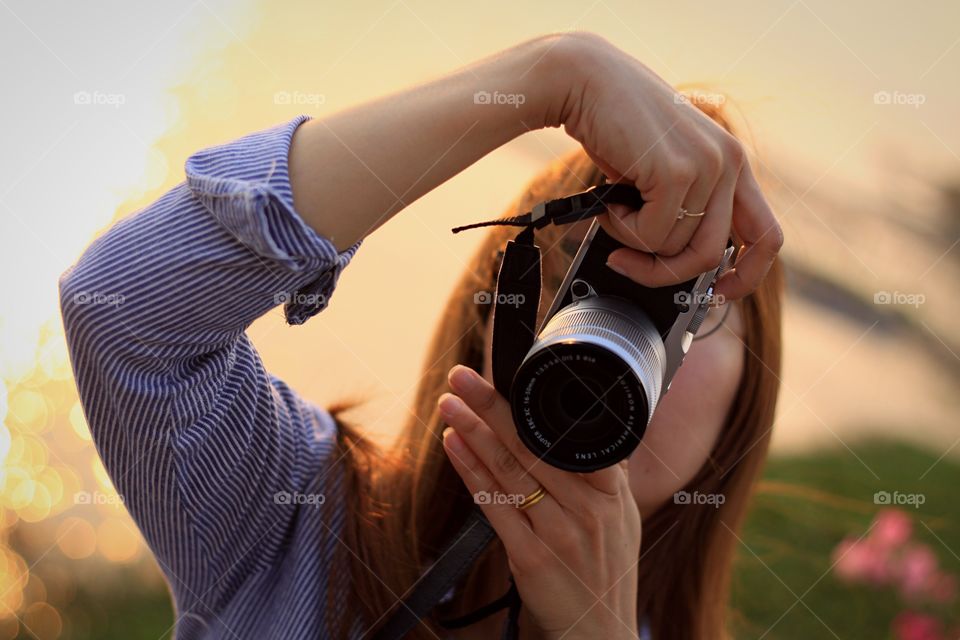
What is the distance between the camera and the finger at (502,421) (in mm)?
763

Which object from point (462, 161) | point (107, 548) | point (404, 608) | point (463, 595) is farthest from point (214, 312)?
point (107, 548)

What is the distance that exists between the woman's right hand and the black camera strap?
30mm

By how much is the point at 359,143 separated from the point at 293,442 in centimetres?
35

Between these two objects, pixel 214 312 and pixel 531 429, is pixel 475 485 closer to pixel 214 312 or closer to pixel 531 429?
pixel 531 429

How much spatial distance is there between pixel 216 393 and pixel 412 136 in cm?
28

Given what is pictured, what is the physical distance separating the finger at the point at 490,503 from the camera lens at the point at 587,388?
108 mm

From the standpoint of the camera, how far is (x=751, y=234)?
716mm

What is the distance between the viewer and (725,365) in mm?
948
